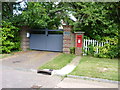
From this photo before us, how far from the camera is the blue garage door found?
31.4 ft

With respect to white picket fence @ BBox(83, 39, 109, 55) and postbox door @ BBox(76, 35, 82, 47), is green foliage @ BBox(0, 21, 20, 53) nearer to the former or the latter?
postbox door @ BBox(76, 35, 82, 47)

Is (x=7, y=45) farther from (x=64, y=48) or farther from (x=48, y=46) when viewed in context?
(x=64, y=48)

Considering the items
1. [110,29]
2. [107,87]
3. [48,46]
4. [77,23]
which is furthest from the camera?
[48,46]

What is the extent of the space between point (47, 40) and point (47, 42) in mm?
168

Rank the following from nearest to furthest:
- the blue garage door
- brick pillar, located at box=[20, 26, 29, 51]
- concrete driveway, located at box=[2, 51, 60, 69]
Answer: concrete driveway, located at box=[2, 51, 60, 69] → the blue garage door → brick pillar, located at box=[20, 26, 29, 51]

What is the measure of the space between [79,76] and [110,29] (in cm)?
489

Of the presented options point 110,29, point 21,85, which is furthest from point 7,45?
point 110,29

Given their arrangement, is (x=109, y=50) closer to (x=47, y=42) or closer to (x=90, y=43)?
(x=90, y=43)

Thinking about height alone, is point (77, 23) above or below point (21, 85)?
above

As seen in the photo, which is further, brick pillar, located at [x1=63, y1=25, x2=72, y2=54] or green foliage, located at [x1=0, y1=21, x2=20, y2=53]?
brick pillar, located at [x1=63, y1=25, x2=72, y2=54]

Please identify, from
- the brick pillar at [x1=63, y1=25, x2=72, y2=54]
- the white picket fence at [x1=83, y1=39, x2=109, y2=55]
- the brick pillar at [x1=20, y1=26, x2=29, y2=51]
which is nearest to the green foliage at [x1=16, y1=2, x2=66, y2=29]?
the brick pillar at [x1=20, y1=26, x2=29, y2=51]

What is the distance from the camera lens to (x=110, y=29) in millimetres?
7832

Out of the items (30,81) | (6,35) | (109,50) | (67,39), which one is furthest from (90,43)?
(6,35)

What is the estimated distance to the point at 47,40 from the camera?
996 cm
